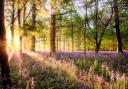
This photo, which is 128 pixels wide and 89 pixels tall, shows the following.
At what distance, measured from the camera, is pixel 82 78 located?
372 inches

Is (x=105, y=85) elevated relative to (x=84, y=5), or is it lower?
lower

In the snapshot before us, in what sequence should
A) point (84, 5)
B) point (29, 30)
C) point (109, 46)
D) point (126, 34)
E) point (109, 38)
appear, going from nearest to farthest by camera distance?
point (29, 30)
point (84, 5)
point (126, 34)
point (109, 38)
point (109, 46)

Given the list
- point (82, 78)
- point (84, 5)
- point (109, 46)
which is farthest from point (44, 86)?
point (109, 46)

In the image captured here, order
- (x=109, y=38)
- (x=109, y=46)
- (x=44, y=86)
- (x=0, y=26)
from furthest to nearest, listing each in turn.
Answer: (x=109, y=46) < (x=109, y=38) < (x=44, y=86) < (x=0, y=26)

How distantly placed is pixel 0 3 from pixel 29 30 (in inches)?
387

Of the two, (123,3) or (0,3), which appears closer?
(0,3)

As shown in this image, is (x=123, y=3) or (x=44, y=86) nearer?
(x=44, y=86)

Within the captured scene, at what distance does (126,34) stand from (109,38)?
5.42 meters

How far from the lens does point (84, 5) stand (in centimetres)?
2505

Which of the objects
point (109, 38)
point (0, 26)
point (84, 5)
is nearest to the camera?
point (0, 26)

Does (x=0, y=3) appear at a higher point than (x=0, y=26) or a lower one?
higher

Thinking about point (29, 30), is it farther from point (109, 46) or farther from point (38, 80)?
point (109, 46)

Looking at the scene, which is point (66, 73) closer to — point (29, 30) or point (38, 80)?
point (38, 80)

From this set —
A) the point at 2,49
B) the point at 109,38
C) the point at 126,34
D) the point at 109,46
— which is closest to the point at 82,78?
the point at 2,49
